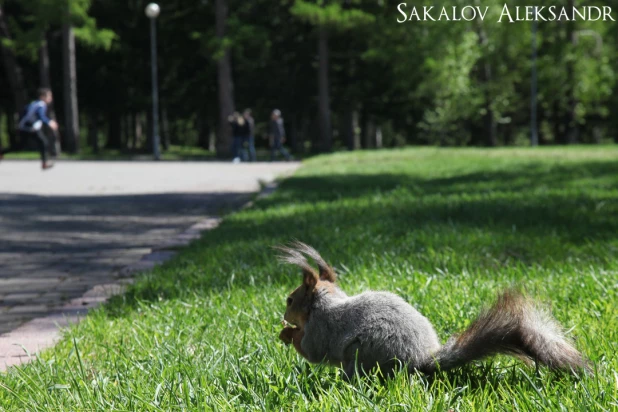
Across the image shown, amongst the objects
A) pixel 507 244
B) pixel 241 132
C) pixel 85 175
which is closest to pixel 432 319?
pixel 507 244

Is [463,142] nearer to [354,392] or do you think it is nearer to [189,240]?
[189,240]

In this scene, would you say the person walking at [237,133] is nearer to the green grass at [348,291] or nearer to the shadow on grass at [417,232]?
the shadow on grass at [417,232]

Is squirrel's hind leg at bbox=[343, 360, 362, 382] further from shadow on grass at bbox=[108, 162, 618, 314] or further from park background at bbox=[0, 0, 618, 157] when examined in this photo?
park background at bbox=[0, 0, 618, 157]

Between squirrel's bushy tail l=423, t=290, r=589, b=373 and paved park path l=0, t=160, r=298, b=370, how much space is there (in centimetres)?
227

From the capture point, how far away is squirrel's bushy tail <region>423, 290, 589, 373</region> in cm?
251

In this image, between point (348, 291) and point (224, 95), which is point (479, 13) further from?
point (348, 291)

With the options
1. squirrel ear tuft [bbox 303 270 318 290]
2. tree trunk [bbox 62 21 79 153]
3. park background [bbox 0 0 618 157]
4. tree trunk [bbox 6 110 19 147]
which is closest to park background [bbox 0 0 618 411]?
squirrel ear tuft [bbox 303 270 318 290]

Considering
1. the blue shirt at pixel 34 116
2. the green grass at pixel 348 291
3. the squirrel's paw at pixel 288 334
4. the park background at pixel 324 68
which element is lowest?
the green grass at pixel 348 291

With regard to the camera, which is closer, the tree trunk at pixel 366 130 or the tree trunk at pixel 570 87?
the tree trunk at pixel 570 87

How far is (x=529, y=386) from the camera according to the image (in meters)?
2.71

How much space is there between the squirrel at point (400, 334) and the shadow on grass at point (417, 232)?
1.46 metres

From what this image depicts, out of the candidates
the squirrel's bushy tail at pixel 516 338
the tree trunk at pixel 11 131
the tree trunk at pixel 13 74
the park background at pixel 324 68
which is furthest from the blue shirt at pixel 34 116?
the tree trunk at pixel 11 131

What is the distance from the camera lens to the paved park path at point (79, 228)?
18.4ft

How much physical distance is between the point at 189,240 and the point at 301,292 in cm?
519
